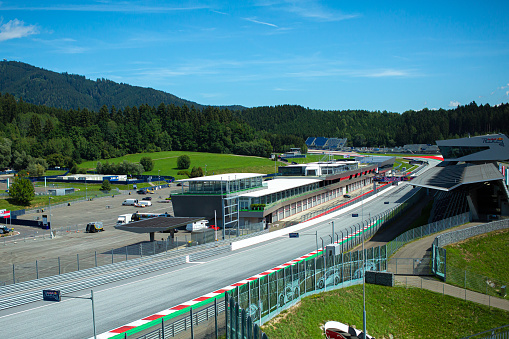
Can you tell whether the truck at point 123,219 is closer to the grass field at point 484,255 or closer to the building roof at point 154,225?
the building roof at point 154,225

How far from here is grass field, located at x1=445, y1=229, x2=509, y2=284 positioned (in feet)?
125

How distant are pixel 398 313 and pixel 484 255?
16916mm

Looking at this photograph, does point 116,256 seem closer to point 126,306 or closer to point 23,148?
point 126,306

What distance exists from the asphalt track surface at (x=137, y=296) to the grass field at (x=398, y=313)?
748 centimetres

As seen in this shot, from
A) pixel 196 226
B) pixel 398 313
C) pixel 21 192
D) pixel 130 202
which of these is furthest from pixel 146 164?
pixel 398 313

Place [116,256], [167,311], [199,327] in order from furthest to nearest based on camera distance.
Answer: [116,256] < [167,311] < [199,327]

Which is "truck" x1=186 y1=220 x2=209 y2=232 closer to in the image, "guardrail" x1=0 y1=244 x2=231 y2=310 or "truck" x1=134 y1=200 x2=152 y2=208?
"guardrail" x1=0 y1=244 x2=231 y2=310

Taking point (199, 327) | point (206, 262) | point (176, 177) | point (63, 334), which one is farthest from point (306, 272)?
point (176, 177)

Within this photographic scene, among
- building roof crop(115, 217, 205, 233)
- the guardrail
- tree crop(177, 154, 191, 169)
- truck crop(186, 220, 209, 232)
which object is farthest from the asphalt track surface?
tree crop(177, 154, 191, 169)

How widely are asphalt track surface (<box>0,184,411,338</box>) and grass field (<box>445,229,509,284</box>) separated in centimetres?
1331

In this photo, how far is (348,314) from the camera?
2719cm

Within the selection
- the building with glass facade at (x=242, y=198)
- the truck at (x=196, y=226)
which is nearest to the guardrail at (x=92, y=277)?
the building with glass facade at (x=242, y=198)

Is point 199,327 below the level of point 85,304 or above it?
above

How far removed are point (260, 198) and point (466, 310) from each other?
125 ft
